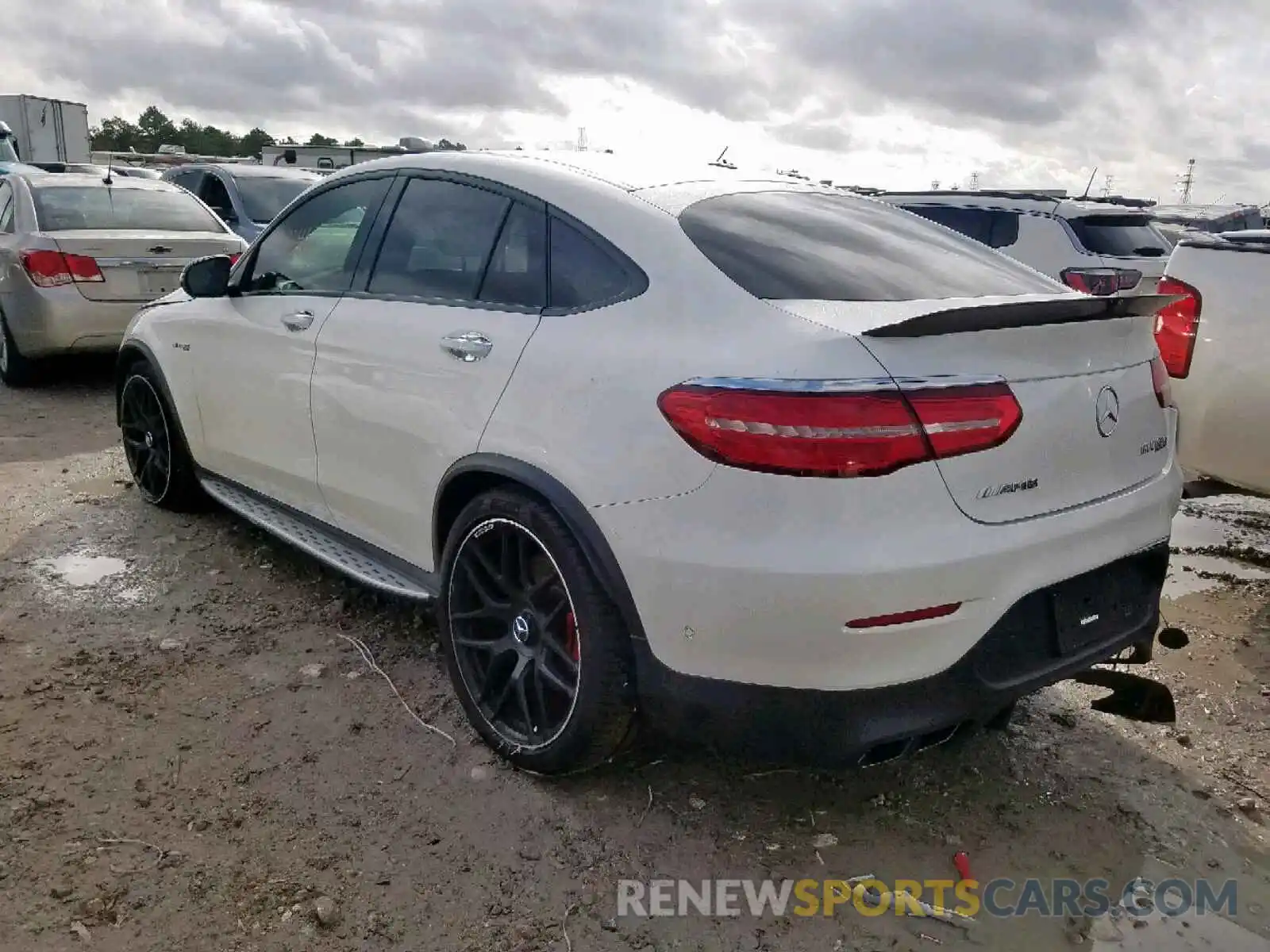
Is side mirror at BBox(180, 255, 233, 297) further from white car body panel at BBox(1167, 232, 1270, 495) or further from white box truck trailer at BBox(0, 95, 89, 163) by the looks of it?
white box truck trailer at BBox(0, 95, 89, 163)

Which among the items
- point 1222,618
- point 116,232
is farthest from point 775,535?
point 116,232

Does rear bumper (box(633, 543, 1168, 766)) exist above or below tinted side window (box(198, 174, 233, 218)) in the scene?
below

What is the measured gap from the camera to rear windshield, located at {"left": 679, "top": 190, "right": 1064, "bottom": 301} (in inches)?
103

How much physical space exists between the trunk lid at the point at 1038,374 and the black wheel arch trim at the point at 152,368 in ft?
11.0

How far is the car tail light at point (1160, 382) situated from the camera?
284 cm

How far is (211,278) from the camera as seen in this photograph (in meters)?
4.26

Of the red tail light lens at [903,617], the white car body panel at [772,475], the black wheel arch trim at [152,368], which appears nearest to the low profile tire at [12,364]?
the black wheel arch trim at [152,368]

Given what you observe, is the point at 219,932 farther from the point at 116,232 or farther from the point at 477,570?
the point at 116,232

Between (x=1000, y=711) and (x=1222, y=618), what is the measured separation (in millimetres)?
2224

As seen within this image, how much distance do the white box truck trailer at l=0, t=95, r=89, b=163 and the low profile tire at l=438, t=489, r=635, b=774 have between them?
103 ft

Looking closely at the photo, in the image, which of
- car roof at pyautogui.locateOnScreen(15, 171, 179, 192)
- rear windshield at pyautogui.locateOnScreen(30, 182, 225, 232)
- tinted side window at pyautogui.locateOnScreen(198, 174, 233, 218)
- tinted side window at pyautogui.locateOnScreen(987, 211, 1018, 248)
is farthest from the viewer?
tinted side window at pyautogui.locateOnScreen(198, 174, 233, 218)

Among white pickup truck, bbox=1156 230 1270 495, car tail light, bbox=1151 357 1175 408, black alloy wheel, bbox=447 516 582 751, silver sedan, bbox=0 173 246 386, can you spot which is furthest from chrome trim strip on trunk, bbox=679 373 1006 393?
silver sedan, bbox=0 173 246 386

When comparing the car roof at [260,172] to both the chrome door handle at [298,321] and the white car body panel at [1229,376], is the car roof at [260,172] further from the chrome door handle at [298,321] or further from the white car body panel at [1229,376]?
the white car body panel at [1229,376]

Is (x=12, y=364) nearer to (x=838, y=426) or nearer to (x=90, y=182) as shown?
(x=90, y=182)
